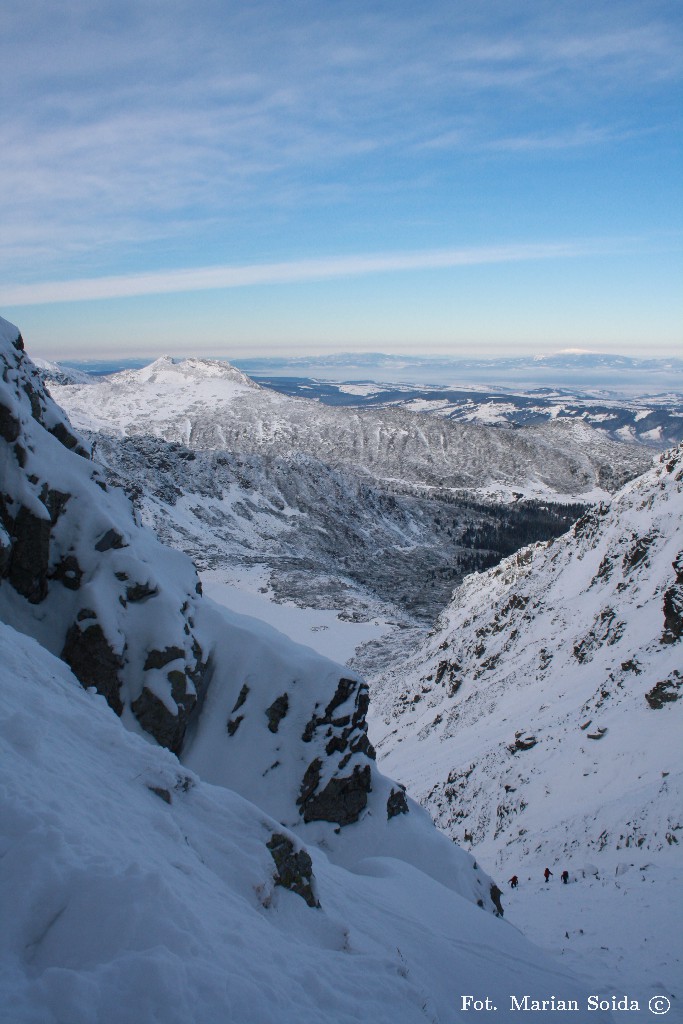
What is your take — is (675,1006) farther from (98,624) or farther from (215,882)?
(98,624)

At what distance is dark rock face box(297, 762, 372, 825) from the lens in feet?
57.9

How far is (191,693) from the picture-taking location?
56.5 ft

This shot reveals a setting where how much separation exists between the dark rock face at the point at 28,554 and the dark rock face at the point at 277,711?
8.16 m

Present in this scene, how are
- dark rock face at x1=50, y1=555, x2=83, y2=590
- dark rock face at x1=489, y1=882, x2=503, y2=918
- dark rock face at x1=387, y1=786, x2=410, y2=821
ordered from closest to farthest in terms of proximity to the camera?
dark rock face at x1=50, y1=555, x2=83, y2=590 < dark rock face at x1=489, y1=882, x2=503, y2=918 < dark rock face at x1=387, y1=786, x2=410, y2=821

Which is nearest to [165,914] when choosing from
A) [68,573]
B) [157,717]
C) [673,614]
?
[157,717]

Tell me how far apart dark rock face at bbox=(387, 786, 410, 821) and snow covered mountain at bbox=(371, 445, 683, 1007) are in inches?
208

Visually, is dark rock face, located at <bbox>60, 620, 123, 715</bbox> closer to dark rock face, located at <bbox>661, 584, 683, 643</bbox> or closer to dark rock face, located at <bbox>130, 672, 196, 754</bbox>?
dark rock face, located at <bbox>130, 672, 196, 754</bbox>

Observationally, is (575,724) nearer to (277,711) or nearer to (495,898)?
(495,898)

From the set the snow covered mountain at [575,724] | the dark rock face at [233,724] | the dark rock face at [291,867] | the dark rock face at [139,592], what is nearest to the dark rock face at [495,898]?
the snow covered mountain at [575,724]

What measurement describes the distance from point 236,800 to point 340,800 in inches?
323

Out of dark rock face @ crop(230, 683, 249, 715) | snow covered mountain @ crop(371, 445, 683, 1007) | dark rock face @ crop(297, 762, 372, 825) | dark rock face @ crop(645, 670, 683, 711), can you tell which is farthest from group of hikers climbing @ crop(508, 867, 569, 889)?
dark rock face @ crop(230, 683, 249, 715)

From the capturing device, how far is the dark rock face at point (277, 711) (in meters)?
18.4

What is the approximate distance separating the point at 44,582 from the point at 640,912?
2067 cm

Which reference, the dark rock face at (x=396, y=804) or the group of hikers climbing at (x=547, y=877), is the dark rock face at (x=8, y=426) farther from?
the group of hikers climbing at (x=547, y=877)
